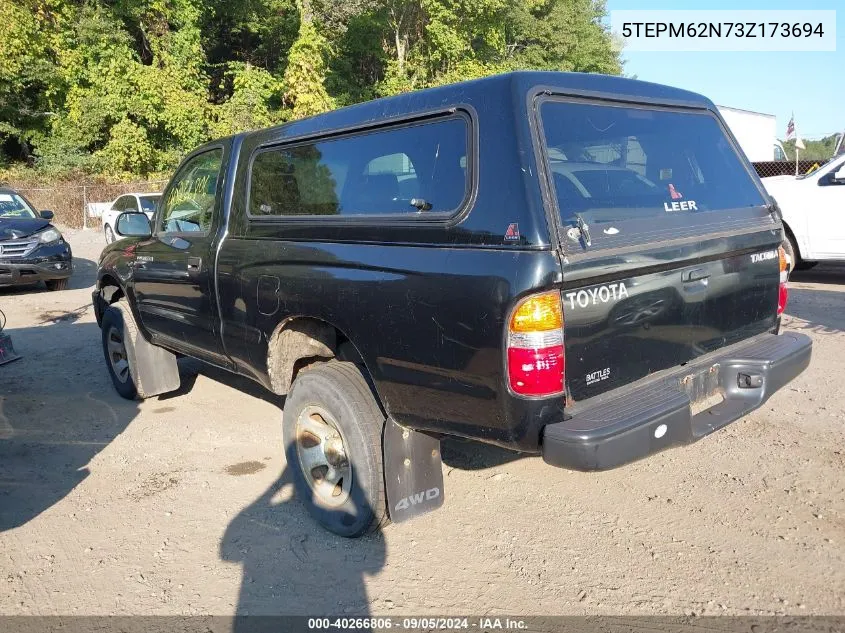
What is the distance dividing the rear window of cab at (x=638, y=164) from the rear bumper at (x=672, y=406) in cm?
72

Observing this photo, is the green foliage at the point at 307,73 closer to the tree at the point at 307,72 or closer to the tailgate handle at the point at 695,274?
the tree at the point at 307,72

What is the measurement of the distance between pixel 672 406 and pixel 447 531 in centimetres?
137

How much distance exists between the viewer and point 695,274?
3064mm

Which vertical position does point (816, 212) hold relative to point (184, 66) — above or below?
below

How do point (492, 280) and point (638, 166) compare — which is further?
point (638, 166)

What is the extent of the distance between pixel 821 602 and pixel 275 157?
338 cm

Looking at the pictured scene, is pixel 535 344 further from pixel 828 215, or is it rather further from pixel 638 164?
pixel 828 215

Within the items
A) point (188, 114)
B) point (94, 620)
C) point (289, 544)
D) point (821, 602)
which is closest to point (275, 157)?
point (289, 544)

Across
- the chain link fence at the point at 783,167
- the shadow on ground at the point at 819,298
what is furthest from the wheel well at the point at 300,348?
the chain link fence at the point at 783,167

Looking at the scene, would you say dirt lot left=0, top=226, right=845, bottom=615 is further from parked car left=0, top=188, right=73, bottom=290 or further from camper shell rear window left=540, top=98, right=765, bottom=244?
parked car left=0, top=188, right=73, bottom=290

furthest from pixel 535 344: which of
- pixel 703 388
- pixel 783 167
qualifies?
pixel 783 167

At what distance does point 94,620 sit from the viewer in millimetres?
2916

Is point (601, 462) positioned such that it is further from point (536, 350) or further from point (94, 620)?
point (94, 620)

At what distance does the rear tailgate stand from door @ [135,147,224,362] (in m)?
2.29
